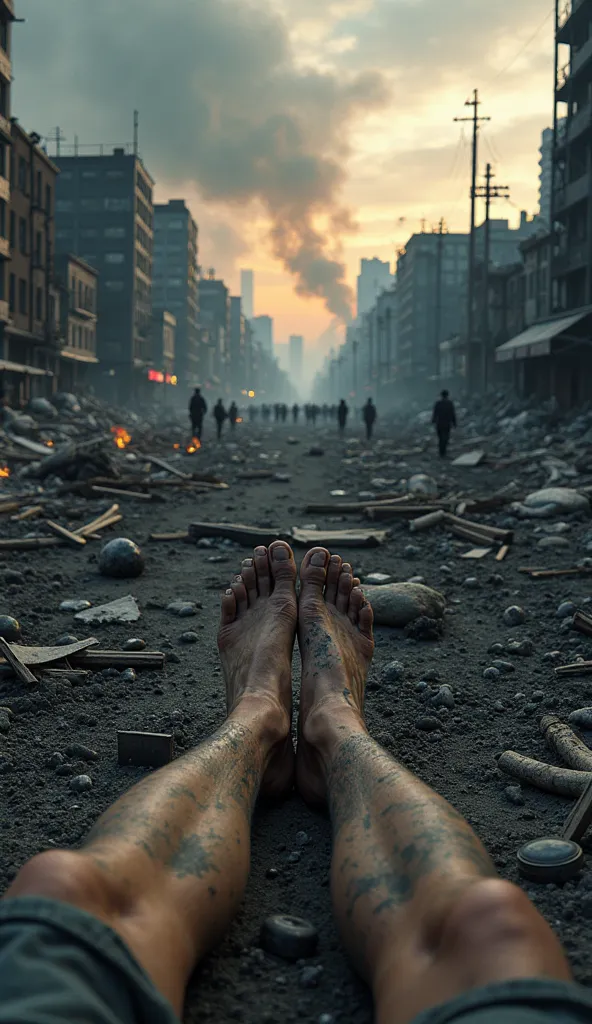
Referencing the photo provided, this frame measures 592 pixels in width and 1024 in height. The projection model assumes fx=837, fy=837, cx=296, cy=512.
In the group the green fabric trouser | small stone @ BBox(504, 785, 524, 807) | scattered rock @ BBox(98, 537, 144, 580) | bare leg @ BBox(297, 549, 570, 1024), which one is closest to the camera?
the green fabric trouser

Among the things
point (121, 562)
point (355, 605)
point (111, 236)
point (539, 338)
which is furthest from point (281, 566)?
point (111, 236)

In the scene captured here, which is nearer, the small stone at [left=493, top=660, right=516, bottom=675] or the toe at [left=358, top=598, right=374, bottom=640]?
the toe at [left=358, top=598, right=374, bottom=640]

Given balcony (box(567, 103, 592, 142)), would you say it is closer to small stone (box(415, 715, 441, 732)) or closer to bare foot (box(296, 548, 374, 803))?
bare foot (box(296, 548, 374, 803))

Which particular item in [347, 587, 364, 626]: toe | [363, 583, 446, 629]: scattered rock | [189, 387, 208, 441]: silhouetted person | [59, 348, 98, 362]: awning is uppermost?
[59, 348, 98, 362]: awning

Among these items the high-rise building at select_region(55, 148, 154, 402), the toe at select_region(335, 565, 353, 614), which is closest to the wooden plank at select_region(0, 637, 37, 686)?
the toe at select_region(335, 565, 353, 614)

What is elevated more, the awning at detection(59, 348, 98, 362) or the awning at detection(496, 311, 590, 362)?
the awning at detection(59, 348, 98, 362)

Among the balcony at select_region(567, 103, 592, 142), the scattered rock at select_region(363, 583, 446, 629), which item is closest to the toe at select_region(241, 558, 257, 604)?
the scattered rock at select_region(363, 583, 446, 629)

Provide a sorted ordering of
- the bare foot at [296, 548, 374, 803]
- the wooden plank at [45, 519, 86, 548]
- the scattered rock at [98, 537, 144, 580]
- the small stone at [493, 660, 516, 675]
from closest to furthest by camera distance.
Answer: the bare foot at [296, 548, 374, 803] < the small stone at [493, 660, 516, 675] < the scattered rock at [98, 537, 144, 580] < the wooden plank at [45, 519, 86, 548]

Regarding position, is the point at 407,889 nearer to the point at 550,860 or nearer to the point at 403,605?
the point at 550,860
